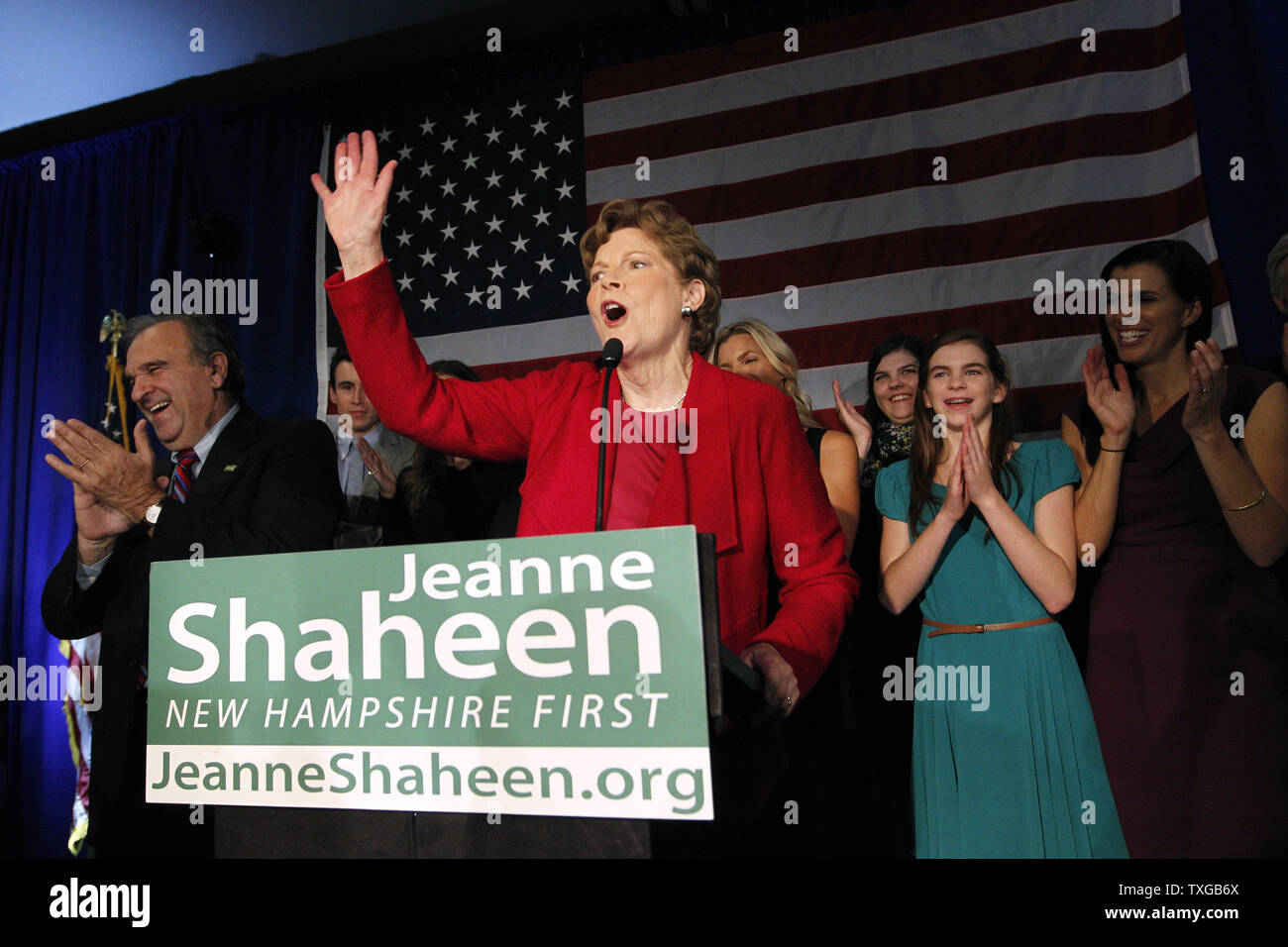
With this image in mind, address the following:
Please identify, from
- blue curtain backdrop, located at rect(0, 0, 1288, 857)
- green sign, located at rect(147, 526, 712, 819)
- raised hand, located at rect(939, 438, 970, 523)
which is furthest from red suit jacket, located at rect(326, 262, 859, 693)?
blue curtain backdrop, located at rect(0, 0, 1288, 857)

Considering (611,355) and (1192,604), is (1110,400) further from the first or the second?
(611,355)

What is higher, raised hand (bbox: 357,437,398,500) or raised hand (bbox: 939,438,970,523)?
raised hand (bbox: 357,437,398,500)

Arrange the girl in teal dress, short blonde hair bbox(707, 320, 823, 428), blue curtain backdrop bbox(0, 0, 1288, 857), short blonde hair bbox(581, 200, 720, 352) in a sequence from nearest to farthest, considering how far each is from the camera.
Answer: short blonde hair bbox(581, 200, 720, 352)
the girl in teal dress
short blonde hair bbox(707, 320, 823, 428)
blue curtain backdrop bbox(0, 0, 1288, 857)

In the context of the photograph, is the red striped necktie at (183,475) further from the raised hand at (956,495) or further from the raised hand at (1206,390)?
the raised hand at (1206,390)

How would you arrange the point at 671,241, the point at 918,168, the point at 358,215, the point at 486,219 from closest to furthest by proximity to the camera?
the point at 358,215 < the point at 671,241 < the point at 918,168 < the point at 486,219

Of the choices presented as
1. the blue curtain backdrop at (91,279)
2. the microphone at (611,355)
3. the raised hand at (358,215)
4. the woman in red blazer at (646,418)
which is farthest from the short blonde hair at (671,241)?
the blue curtain backdrop at (91,279)

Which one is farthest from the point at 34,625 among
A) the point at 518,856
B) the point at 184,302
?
the point at 518,856

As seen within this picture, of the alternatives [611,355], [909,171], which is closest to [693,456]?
[611,355]

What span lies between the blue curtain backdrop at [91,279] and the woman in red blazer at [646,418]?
3073mm

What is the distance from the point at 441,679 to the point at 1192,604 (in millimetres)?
2118

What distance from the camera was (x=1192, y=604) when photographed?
8.04ft

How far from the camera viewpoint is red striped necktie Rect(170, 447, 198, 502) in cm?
264

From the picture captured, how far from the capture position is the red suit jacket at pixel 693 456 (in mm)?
1639

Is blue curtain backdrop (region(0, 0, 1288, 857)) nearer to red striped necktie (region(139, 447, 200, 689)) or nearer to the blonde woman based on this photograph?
the blonde woman
